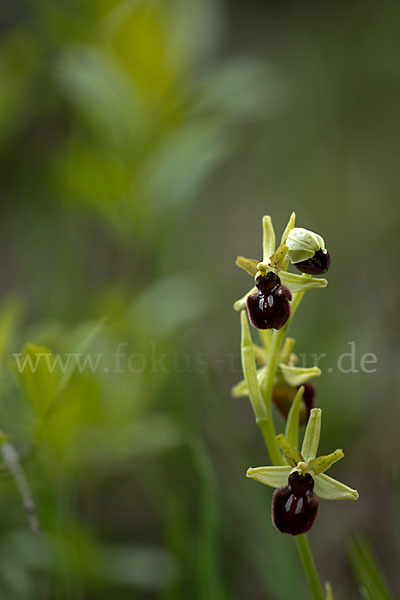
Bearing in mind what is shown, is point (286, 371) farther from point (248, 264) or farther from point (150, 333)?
point (150, 333)

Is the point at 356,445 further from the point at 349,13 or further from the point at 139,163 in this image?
the point at 349,13

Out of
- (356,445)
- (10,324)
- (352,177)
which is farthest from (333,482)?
(352,177)

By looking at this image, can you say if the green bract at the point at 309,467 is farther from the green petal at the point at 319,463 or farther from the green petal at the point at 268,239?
the green petal at the point at 268,239

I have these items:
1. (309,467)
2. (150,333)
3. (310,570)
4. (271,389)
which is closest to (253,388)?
(271,389)

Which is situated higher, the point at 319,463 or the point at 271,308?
the point at 271,308

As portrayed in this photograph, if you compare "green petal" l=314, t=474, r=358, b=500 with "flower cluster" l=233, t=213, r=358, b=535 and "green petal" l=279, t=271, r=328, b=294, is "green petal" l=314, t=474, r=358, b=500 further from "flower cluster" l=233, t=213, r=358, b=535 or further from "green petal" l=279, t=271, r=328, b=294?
"green petal" l=279, t=271, r=328, b=294

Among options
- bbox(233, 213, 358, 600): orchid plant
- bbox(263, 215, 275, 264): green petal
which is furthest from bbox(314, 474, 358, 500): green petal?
bbox(263, 215, 275, 264): green petal

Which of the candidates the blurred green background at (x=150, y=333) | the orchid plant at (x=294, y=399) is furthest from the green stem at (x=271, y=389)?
the blurred green background at (x=150, y=333)
